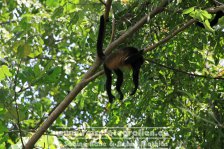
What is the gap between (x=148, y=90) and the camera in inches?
173

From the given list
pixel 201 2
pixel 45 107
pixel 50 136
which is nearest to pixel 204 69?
pixel 201 2

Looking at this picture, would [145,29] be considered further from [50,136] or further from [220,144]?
[50,136]

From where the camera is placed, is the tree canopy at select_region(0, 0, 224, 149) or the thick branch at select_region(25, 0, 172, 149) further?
the tree canopy at select_region(0, 0, 224, 149)

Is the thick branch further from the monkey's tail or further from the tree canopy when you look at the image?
the monkey's tail

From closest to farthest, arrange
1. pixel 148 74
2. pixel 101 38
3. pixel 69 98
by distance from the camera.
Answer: pixel 69 98, pixel 101 38, pixel 148 74

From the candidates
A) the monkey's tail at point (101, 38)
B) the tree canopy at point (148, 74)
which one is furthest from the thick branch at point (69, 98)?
the monkey's tail at point (101, 38)

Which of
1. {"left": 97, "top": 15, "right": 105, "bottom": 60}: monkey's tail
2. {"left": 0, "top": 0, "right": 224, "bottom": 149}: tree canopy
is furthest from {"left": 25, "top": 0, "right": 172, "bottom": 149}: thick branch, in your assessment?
{"left": 97, "top": 15, "right": 105, "bottom": 60}: monkey's tail

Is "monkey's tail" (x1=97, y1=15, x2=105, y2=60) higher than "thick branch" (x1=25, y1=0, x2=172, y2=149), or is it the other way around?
"monkey's tail" (x1=97, y1=15, x2=105, y2=60)

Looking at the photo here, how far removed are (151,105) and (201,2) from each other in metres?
1.46

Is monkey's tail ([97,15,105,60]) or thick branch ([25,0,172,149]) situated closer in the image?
thick branch ([25,0,172,149])

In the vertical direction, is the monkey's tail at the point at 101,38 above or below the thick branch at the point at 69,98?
above

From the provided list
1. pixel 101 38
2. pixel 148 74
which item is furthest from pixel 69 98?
pixel 148 74

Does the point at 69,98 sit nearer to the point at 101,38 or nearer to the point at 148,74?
the point at 101,38

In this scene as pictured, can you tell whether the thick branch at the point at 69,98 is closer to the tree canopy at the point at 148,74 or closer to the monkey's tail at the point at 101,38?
the tree canopy at the point at 148,74
